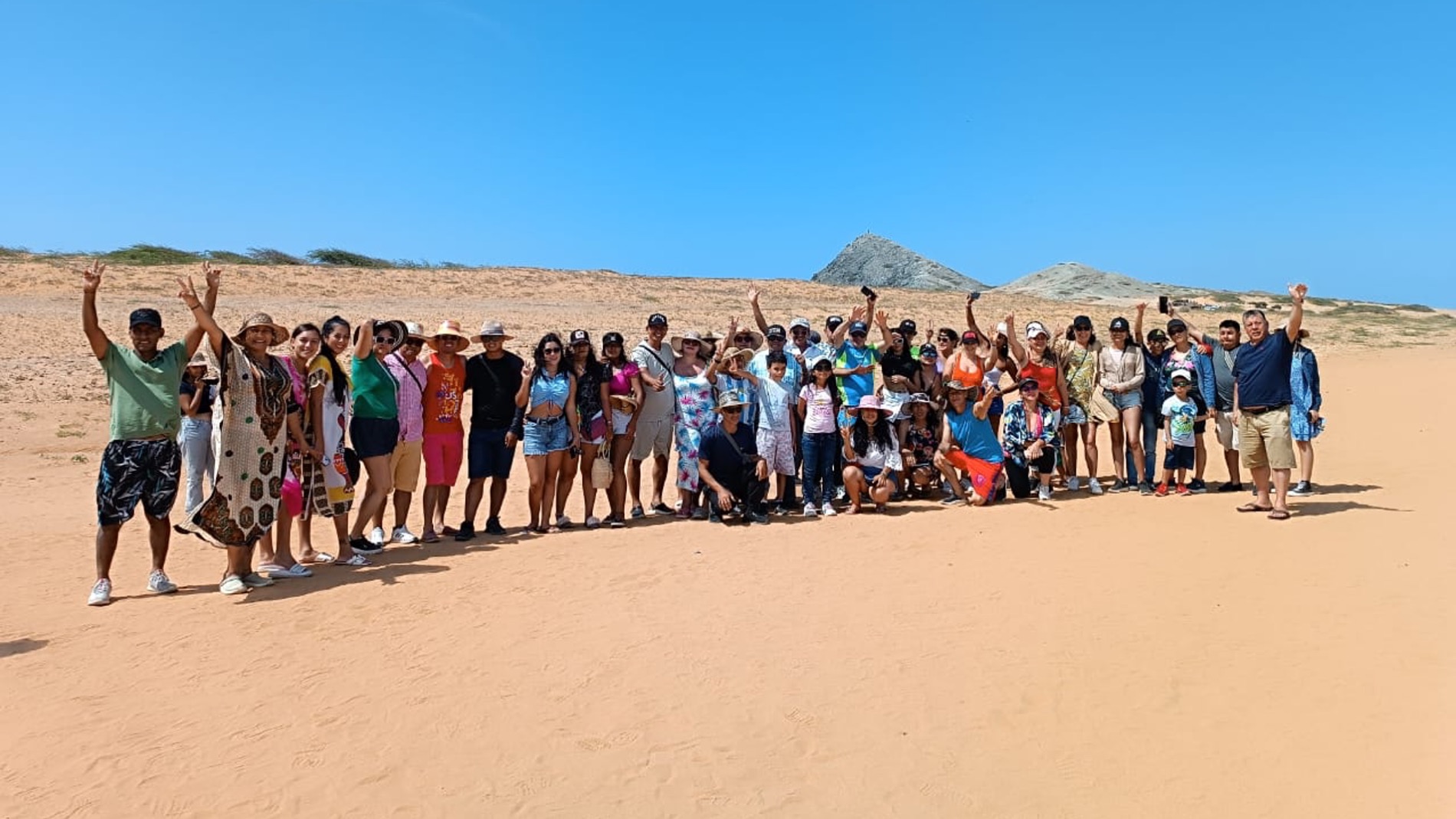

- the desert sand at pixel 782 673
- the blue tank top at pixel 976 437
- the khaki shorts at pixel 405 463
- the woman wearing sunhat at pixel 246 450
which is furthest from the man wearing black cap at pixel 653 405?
the woman wearing sunhat at pixel 246 450

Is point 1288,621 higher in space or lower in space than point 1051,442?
lower

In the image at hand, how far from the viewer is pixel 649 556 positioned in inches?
280

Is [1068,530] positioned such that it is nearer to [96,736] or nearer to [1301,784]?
[1301,784]

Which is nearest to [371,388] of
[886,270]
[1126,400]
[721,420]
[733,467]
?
[721,420]

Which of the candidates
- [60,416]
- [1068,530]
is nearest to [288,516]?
[1068,530]

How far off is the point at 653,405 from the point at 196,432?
3915 millimetres

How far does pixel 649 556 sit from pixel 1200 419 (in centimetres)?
564

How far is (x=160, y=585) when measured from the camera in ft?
20.7

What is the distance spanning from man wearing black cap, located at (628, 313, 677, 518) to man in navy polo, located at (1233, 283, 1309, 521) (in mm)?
5138

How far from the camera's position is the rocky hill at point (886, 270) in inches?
1903

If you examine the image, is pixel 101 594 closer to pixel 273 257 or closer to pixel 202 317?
pixel 202 317

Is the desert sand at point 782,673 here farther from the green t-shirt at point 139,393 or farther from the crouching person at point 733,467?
the green t-shirt at point 139,393

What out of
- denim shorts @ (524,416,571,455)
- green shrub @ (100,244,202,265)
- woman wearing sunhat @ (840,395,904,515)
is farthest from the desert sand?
green shrub @ (100,244,202,265)

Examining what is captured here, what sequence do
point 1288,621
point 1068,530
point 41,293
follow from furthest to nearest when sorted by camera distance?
point 41,293
point 1068,530
point 1288,621
